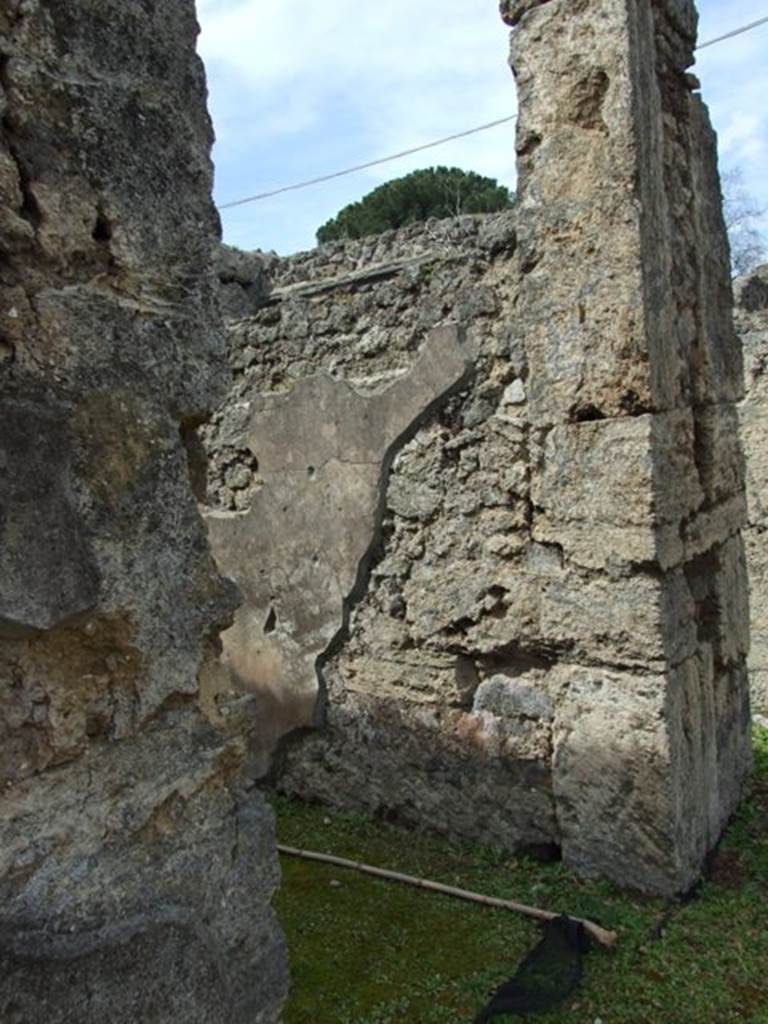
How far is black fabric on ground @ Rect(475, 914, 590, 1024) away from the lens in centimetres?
283

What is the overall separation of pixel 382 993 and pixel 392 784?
1.21 metres

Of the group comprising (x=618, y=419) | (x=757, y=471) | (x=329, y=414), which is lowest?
(x=757, y=471)

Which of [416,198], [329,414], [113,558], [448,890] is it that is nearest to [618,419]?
[329,414]

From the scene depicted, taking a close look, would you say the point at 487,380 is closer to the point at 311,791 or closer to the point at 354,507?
the point at 354,507

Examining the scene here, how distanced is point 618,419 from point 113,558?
7.82 ft

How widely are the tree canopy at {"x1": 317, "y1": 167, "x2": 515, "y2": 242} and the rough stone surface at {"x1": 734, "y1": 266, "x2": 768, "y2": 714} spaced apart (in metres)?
15.7

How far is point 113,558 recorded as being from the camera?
1390 mm

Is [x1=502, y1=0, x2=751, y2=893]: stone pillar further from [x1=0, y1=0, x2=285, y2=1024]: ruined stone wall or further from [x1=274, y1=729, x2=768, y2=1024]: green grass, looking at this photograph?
[x1=0, y1=0, x2=285, y2=1024]: ruined stone wall

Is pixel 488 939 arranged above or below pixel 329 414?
below

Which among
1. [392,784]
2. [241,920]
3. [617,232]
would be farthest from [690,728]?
[241,920]

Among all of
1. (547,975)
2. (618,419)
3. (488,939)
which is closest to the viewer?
(547,975)

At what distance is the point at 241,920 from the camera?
1.55 metres

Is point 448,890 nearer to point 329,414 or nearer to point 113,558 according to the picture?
point 329,414

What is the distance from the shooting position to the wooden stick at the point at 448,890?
10.3 feet
